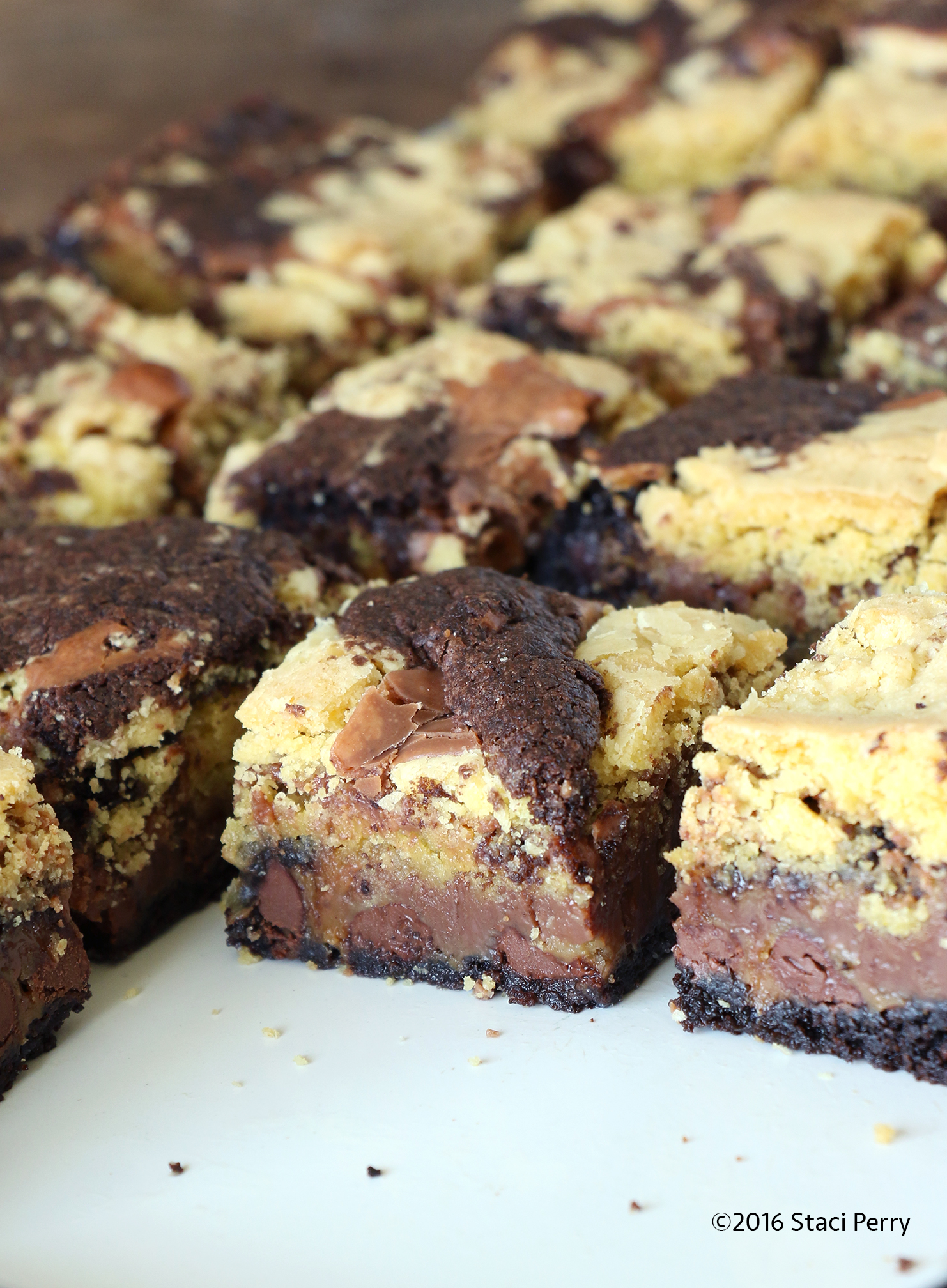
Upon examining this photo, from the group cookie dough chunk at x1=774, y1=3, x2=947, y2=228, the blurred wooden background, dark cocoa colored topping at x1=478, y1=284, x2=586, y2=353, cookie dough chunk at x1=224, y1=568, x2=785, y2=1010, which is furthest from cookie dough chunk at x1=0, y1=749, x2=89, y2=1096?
the blurred wooden background

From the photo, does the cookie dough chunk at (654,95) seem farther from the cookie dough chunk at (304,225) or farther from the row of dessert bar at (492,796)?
the row of dessert bar at (492,796)

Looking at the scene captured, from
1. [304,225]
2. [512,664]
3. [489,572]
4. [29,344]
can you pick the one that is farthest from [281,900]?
[304,225]

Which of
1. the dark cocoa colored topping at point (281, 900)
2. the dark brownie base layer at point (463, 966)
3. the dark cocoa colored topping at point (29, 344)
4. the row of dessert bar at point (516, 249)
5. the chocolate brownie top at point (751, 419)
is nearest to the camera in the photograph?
the dark brownie base layer at point (463, 966)

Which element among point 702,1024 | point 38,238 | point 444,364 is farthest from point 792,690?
point 38,238

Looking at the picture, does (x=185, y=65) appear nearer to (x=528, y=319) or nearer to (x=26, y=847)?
(x=528, y=319)

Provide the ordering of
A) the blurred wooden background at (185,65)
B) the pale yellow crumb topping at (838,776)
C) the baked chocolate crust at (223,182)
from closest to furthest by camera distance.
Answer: the pale yellow crumb topping at (838,776)
the baked chocolate crust at (223,182)
the blurred wooden background at (185,65)

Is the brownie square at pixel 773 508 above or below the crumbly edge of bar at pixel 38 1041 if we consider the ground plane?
above

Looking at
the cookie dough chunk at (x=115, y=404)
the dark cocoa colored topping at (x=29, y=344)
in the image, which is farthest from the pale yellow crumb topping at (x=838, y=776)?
the dark cocoa colored topping at (x=29, y=344)
